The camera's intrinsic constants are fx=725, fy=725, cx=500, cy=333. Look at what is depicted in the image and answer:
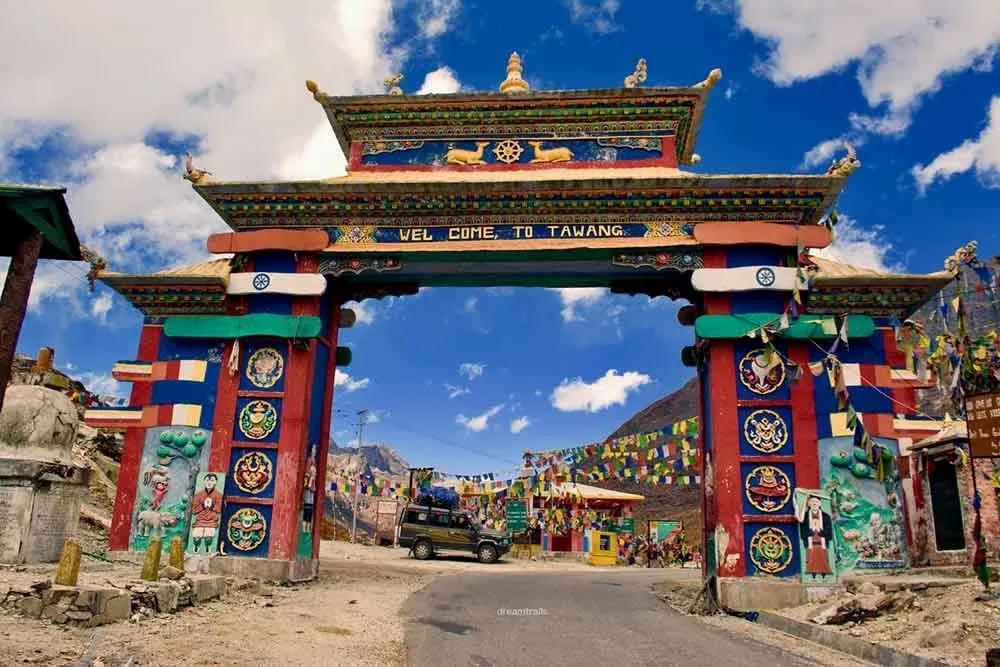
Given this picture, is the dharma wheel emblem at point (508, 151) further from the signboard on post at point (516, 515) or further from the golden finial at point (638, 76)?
the signboard on post at point (516, 515)

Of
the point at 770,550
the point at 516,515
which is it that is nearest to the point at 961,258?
the point at 770,550

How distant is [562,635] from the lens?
9.41 meters

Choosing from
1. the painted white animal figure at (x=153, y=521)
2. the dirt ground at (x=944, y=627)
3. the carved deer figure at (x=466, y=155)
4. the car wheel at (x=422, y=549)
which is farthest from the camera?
the car wheel at (x=422, y=549)

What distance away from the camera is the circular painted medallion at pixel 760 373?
1355 centimetres

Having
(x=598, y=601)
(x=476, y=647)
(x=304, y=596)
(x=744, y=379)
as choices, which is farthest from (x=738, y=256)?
(x=304, y=596)

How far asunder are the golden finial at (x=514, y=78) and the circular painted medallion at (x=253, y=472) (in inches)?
404

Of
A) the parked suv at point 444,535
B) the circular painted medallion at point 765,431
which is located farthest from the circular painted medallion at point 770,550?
the parked suv at point 444,535

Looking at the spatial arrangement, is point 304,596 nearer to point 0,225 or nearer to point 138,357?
point 138,357

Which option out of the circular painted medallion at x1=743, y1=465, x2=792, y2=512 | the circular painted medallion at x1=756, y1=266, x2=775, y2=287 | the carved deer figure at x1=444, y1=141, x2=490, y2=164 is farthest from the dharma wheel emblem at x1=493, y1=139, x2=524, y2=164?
the circular painted medallion at x1=743, y1=465, x2=792, y2=512

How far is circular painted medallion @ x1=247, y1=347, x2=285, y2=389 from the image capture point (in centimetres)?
1462

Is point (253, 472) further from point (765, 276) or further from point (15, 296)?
point (765, 276)

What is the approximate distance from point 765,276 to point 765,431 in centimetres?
296

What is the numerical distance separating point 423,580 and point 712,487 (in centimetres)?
822

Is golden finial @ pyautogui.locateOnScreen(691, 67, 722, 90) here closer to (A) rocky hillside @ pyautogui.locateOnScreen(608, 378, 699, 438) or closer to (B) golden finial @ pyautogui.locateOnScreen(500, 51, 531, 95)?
(B) golden finial @ pyautogui.locateOnScreen(500, 51, 531, 95)
